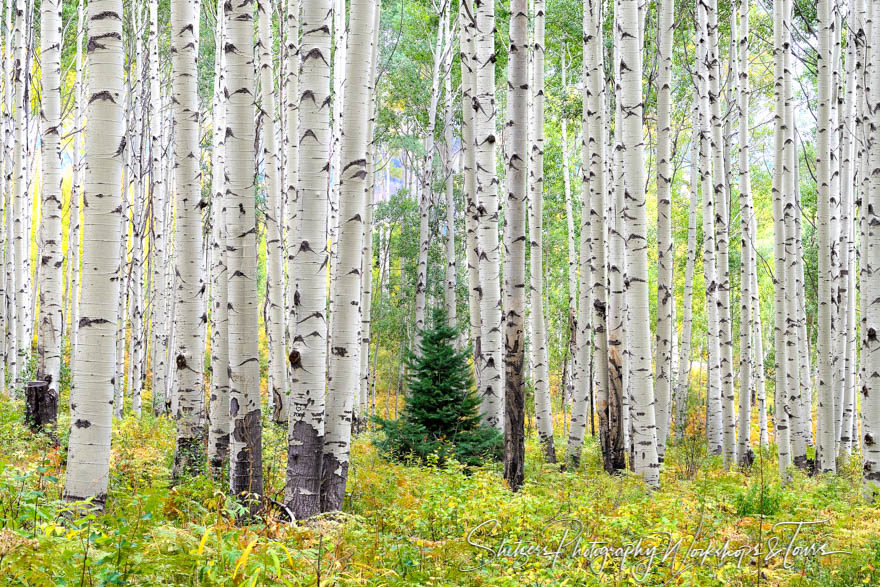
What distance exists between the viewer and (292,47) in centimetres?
958

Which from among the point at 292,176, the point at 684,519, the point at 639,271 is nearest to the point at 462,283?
the point at 292,176

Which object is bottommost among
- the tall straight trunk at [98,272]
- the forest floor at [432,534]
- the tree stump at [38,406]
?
the forest floor at [432,534]

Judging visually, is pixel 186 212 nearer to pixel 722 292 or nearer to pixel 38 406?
pixel 38 406

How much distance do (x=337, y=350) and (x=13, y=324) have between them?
30.9 feet

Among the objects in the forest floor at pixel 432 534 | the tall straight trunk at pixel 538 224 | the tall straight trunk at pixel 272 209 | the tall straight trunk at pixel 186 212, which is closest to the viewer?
the forest floor at pixel 432 534

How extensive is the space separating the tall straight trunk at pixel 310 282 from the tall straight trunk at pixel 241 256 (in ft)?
1.26

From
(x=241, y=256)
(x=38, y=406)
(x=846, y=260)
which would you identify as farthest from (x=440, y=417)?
(x=846, y=260)

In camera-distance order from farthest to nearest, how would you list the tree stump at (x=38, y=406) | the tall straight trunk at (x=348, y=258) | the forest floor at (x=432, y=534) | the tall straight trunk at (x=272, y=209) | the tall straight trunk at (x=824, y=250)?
1. the tall straight trunk at (x=272, y=209)
2. the tree stump at (x=38, y=406)
3. the tall straight trunk at (x=824, y=250)
4. the tall straight trunk at (x=348, y=258)
5. the forest floor at (x=432, y=534)

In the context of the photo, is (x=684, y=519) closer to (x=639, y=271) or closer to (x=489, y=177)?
(x=639, y=271)

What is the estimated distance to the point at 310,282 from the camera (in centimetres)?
483

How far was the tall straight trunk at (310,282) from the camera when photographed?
4711 mm

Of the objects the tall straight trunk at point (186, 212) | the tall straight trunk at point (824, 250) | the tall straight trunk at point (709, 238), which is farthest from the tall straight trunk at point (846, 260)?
the tall straight trunk at point (186, 212)

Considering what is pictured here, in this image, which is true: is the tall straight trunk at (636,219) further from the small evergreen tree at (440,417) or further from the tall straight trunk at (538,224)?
the small evergreen tree at (440,417)

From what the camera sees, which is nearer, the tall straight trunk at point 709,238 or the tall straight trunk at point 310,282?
the tall straight trunk at point 310,282
